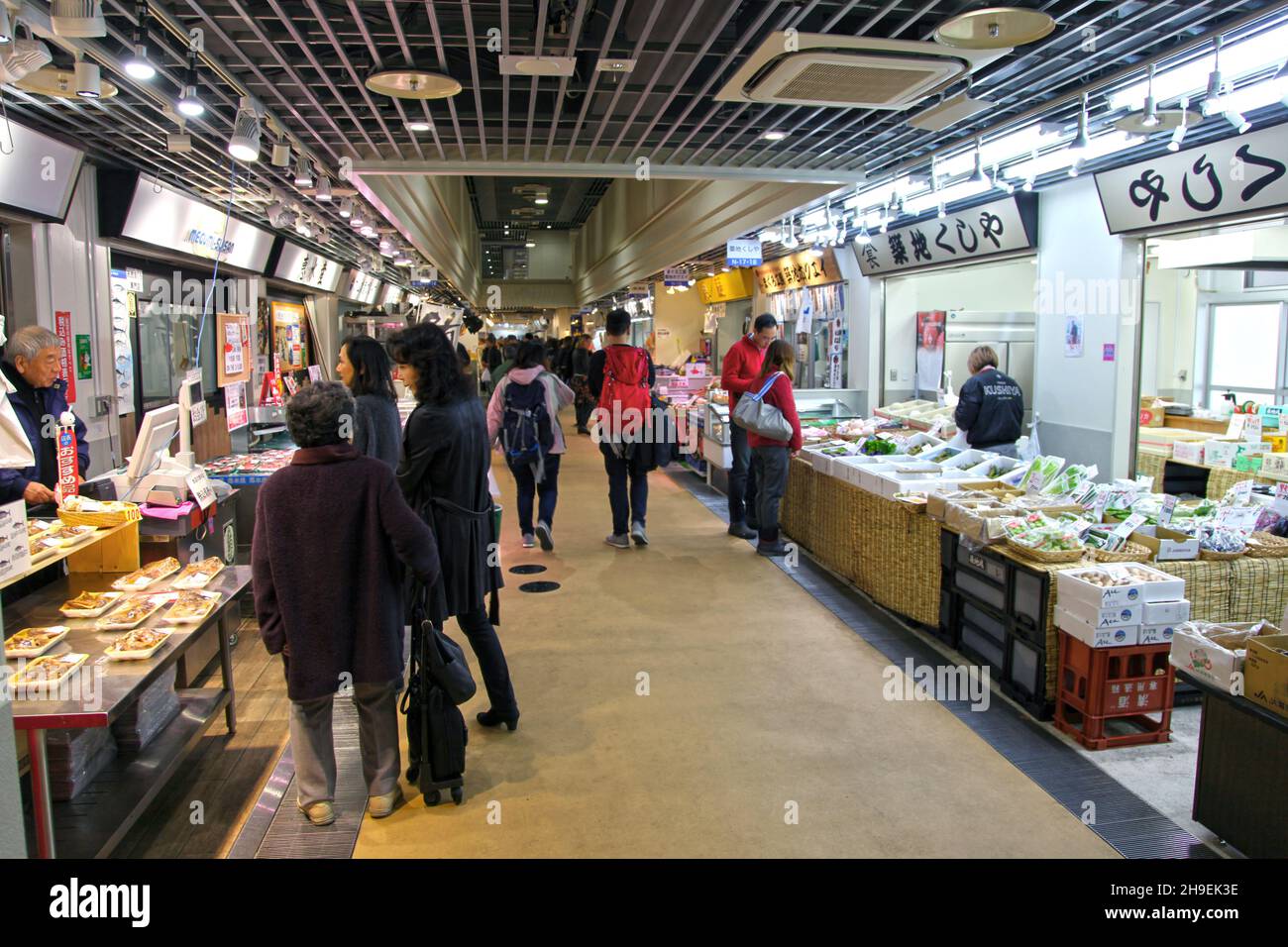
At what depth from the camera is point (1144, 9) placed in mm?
3793

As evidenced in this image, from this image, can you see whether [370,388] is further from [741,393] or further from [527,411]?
[741,393]

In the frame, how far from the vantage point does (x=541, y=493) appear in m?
7.64

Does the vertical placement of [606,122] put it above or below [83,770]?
above

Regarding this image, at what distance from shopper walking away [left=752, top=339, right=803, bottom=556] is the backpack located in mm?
1613

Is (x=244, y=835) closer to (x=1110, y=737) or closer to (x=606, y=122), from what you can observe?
(x=1110, y=737)

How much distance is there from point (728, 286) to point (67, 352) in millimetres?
10668

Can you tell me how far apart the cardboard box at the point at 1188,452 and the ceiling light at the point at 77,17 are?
761cm

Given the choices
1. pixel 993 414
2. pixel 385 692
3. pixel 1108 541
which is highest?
pixel 993 414

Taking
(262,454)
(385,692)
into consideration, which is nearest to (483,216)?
(262,454)

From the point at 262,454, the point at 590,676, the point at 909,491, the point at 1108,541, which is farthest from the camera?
the point at 262,454

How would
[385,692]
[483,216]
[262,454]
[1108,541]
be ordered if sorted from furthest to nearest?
[483,216] < [262,454] < [1108,541] < [385,692]

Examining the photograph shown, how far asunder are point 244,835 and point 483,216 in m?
25.1

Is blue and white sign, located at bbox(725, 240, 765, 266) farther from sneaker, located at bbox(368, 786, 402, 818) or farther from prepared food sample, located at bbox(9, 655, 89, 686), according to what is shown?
prepared food sample, located at bbox(9, 655, 89, 686)

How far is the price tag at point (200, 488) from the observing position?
476 cm
